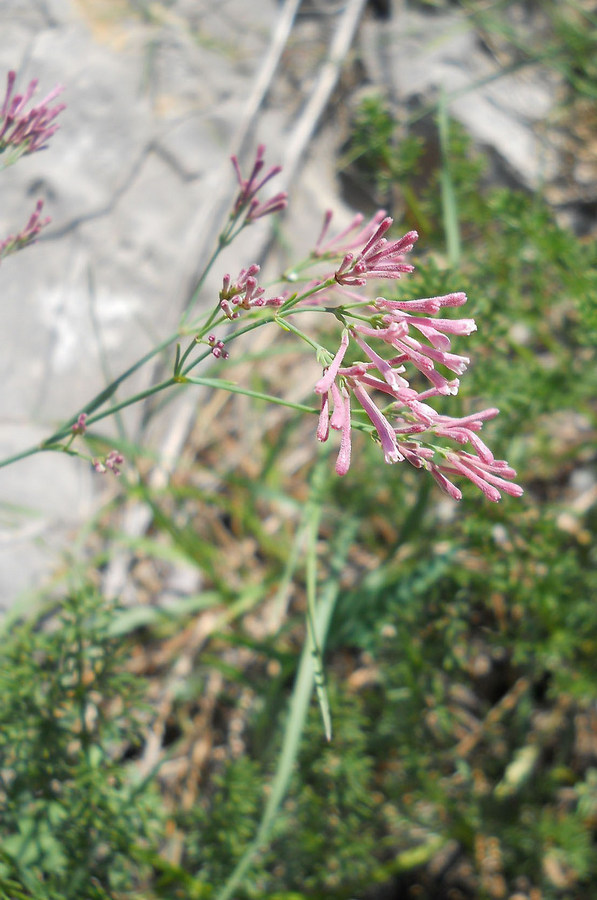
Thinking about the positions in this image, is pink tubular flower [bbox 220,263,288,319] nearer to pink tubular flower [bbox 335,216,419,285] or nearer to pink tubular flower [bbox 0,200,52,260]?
pink tubular flower [bbox 335,216,419,285]

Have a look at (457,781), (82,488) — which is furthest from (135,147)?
(457,781)

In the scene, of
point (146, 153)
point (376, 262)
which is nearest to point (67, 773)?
point (376, 262)

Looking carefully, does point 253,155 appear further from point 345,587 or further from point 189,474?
point 345,587

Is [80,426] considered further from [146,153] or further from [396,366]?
[146,153]

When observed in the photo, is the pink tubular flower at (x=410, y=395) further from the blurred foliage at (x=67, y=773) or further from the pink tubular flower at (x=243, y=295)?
the blurred foliage at (x=67, y=773)

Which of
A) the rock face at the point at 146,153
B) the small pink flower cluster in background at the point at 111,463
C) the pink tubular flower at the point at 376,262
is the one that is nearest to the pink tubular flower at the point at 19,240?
the small pink flower cluster in background at the point at 111,463

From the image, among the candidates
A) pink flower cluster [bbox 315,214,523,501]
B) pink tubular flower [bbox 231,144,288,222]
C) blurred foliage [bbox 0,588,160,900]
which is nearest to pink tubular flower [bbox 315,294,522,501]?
pink flower cluster [bbox 315,214,523,501]
